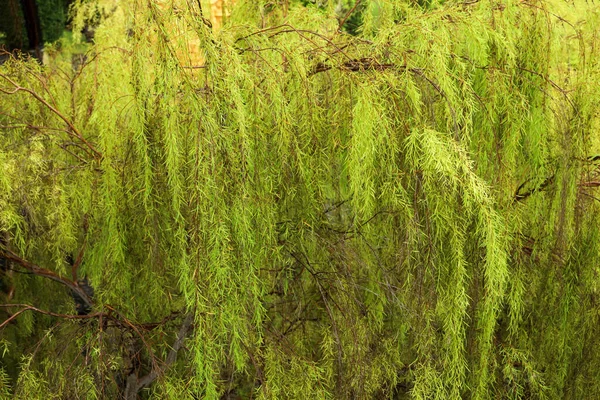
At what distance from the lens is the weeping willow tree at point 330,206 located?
2.96 meters

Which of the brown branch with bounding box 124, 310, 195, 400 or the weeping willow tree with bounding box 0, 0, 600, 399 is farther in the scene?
the brown branch with bounding box 124, 310, 195, 400

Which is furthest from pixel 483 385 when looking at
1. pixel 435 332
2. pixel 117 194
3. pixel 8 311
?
pixel 8 311

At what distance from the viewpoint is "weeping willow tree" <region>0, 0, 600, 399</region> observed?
2.96m

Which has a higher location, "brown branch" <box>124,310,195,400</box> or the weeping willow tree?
the weeping willow tree

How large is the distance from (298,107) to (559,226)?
1478mm

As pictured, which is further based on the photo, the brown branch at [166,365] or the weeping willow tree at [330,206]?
the brown branch at [166,365]

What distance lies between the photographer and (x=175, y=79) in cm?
291

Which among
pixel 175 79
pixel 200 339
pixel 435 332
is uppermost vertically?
pixel 175 79

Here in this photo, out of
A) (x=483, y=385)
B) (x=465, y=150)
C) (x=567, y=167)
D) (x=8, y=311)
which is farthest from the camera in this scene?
(x=8, y=311)

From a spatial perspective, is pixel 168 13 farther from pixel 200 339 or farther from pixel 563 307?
pixel 563 307

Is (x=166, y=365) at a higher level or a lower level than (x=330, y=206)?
lower

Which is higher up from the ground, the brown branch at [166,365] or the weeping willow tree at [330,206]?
the weeping willow tree at [330,206]

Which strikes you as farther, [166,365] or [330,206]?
[330,206]

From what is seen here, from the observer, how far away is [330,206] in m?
3.72
